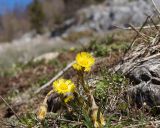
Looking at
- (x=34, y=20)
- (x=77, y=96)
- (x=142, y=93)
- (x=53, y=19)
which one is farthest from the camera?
(x=53, y=19)

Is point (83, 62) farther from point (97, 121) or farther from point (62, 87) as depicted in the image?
point (97, 121)

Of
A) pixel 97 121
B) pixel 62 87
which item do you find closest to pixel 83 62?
pixel 62 87

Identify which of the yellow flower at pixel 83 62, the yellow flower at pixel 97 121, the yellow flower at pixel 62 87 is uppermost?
the yellow flower at pixel 83 62

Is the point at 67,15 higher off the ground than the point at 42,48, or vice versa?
the point at 67,15

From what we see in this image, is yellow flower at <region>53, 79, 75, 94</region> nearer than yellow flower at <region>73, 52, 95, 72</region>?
No

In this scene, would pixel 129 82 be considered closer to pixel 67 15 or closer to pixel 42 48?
pixel 42 48

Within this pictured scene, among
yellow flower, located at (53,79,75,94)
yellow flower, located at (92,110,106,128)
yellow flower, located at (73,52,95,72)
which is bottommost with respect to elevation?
yellow flower, located at (92,110,106,128)

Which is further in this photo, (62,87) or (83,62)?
(62,87)

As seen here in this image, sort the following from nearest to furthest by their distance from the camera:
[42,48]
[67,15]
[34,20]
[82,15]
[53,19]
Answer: [42,48]
[82,15]
[34,20]
[67,15]
[53,19]

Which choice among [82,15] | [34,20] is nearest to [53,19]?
[34,20]

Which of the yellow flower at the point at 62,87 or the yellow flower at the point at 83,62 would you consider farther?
the yellow flower at the point at 62,87

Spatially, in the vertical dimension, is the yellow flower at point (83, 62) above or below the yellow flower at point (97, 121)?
above
